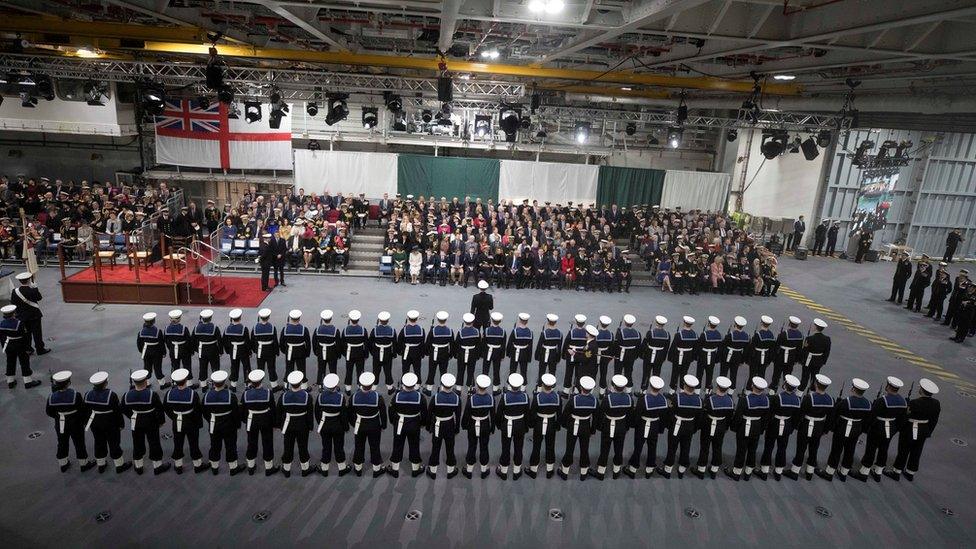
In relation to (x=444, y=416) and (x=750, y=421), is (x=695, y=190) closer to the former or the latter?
(x=750, y=421)

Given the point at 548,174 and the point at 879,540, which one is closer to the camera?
the point at 879,540

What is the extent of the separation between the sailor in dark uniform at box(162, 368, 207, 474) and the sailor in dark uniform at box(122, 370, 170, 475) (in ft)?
0.46

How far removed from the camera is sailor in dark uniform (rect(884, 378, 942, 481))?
7.21 metres

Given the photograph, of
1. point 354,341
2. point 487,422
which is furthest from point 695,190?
point 487,422

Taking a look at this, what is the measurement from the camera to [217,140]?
845 inches

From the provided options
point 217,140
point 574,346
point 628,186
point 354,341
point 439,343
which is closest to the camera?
point 354,341

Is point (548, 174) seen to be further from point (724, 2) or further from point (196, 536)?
point (196, 536)

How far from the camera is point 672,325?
1375 cm

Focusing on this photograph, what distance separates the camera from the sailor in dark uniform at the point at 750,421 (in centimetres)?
715

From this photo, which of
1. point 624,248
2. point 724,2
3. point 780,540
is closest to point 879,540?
point 780,540

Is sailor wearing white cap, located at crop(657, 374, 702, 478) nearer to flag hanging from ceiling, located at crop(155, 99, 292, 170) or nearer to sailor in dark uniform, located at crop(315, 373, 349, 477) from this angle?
sailor in dark uniform, located at crop(315, 373, 349, 477)

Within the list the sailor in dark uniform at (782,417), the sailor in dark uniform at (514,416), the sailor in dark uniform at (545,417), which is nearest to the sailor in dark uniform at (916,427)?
the sailor in dark uniform at (782,417)

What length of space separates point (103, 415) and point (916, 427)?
10855 millimetres

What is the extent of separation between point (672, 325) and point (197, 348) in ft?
36.1
